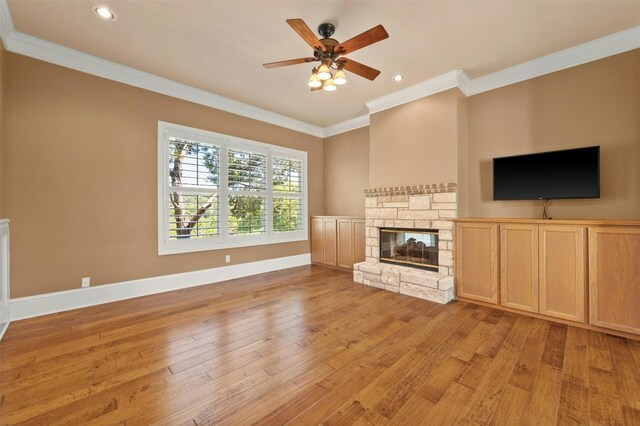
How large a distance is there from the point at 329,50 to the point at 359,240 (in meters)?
3.34

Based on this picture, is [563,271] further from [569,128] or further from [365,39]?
[365,39]

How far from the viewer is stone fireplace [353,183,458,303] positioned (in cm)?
369

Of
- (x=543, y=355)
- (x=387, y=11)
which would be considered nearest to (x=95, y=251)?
(x=387, y=11)

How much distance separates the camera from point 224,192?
4582mm

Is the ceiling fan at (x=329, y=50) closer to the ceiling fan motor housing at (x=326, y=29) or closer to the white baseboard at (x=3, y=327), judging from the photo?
the ceiling fan motor housing at (x=326, y=29)

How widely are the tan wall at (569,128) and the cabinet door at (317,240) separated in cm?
289

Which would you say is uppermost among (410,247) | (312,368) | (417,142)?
(417,142)

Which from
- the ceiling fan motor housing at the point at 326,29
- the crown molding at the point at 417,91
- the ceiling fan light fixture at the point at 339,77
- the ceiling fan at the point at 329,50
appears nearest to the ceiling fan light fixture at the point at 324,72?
the ceiling fan at the point at 329,50

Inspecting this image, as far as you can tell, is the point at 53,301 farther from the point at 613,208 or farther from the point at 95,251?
the point at 613,208

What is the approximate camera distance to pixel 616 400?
5.62 ft

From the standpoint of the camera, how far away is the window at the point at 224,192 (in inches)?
159

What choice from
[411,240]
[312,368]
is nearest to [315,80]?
[312,368]

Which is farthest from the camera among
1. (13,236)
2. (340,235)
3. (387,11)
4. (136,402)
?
(340,235)

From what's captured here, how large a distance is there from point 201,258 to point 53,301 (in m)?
1.72
